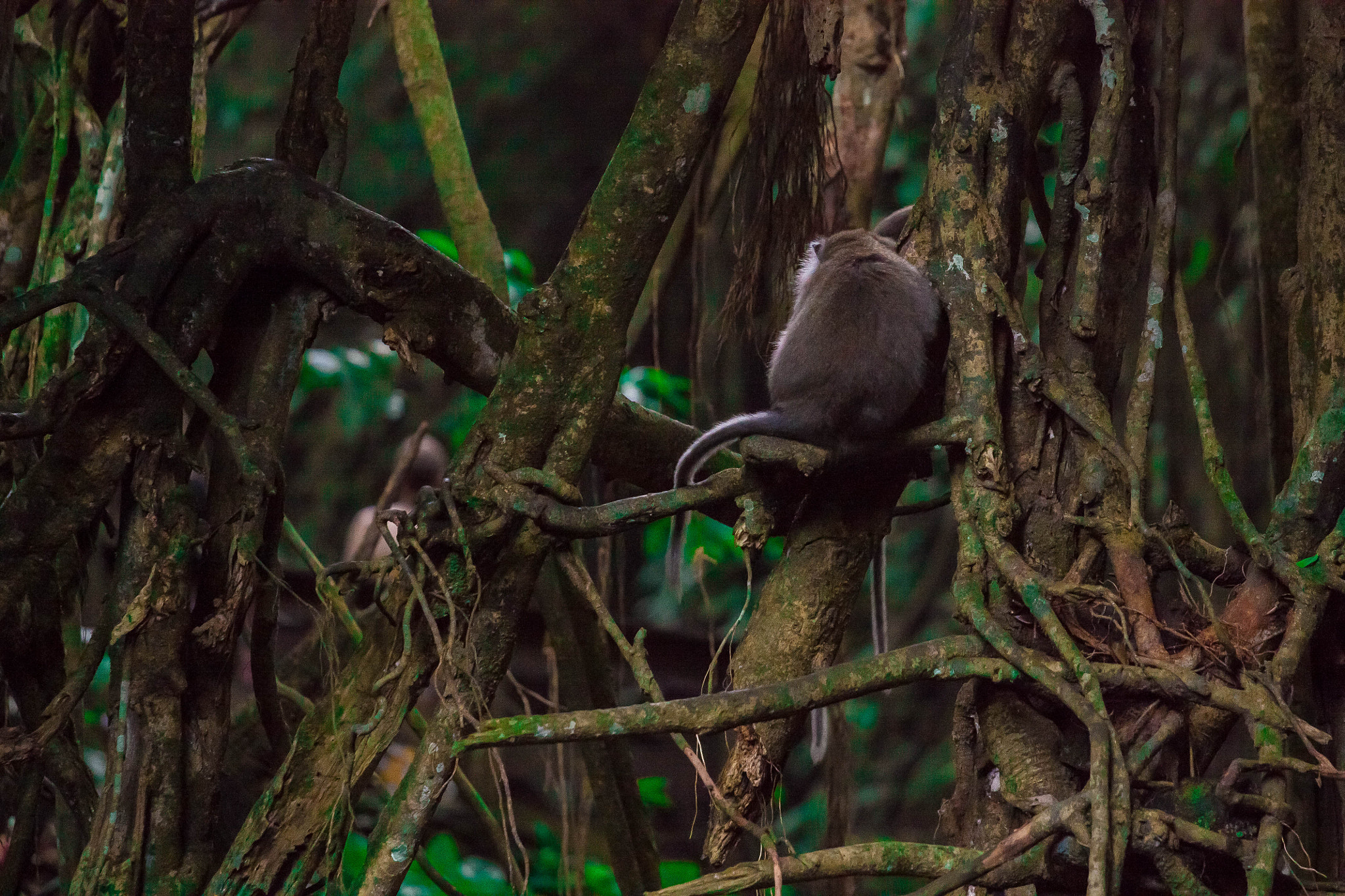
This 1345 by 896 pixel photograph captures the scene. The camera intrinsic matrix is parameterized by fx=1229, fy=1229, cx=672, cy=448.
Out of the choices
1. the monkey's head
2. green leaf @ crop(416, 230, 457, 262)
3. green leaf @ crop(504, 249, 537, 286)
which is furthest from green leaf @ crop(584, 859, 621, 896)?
the monkey's head

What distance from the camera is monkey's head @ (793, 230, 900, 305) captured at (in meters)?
2.52

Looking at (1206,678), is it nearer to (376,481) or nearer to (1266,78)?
(1266,78)

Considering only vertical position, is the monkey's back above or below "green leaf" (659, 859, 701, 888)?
above

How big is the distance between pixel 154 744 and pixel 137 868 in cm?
22

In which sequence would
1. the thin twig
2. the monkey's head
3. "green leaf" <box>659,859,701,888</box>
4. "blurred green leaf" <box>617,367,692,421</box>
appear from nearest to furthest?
the thin twig → the monkey's head → "blurred green leaf" <box>617,367,692,421</box> → "green leaf" <box>659,859,701,888</box>

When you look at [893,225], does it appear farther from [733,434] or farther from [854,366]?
[733,434]

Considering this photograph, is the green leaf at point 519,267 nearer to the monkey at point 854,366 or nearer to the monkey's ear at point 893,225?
the monkey's ear at point 893,225

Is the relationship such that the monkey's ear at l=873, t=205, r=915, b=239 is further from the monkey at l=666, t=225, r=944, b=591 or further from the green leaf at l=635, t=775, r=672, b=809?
the green leaf at l=635, t=775, r=672, b=809

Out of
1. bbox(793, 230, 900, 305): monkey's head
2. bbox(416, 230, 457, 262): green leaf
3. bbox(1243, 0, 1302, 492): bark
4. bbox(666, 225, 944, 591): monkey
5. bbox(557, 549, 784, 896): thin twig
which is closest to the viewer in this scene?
bbox(557, 549, 784, 896): thin twig

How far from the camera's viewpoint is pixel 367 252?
2309 millimetres

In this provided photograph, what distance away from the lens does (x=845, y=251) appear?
105 inches

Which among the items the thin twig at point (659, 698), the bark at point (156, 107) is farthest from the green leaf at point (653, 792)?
the bark at point (156, 107)

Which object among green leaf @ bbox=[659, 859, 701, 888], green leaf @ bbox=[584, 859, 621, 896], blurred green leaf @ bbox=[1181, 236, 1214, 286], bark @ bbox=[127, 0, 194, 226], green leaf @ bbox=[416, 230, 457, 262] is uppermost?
bark @ bbox=[127, 0, 194, 226]

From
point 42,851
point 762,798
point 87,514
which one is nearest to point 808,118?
point 762,798
